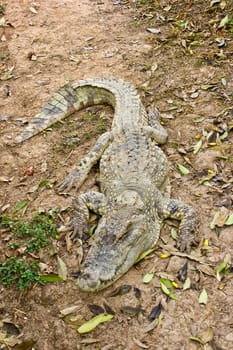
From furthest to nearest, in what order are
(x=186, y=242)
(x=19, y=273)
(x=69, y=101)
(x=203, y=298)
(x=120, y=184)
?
(x=69, y=101) < (x=120, y=184) < (x=186, y=242) < (x=19, y=273) < (x=203, y=298)

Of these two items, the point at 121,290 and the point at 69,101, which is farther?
the point at 69,101

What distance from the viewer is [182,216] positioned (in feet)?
16.6

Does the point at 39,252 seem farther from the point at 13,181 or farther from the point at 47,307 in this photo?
the point at 13,181

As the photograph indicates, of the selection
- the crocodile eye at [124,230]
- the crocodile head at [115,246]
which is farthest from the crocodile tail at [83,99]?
the crocodile eye at [124,230]

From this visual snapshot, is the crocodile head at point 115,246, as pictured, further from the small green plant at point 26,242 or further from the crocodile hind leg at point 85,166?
the crocodile hind leg at point 85,166

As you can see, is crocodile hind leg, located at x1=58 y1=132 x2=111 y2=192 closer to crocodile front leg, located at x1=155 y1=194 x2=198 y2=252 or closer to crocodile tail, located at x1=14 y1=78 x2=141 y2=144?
crocodile tail, located at x1=14 y1=78 x2=141 y2=144

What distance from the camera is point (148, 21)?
328 inches

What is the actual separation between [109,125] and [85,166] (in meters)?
0.92

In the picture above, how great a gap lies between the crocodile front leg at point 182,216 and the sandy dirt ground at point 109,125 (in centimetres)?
11

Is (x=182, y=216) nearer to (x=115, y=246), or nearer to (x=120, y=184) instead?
(x=120, y=184)

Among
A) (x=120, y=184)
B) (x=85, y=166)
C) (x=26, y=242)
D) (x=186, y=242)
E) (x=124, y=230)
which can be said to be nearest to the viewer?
(x=124, y=230)

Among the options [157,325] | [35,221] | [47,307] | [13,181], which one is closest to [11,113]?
[13,181]

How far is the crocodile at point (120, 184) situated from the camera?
446 centimetres

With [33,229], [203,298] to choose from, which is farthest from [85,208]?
[203,298]
